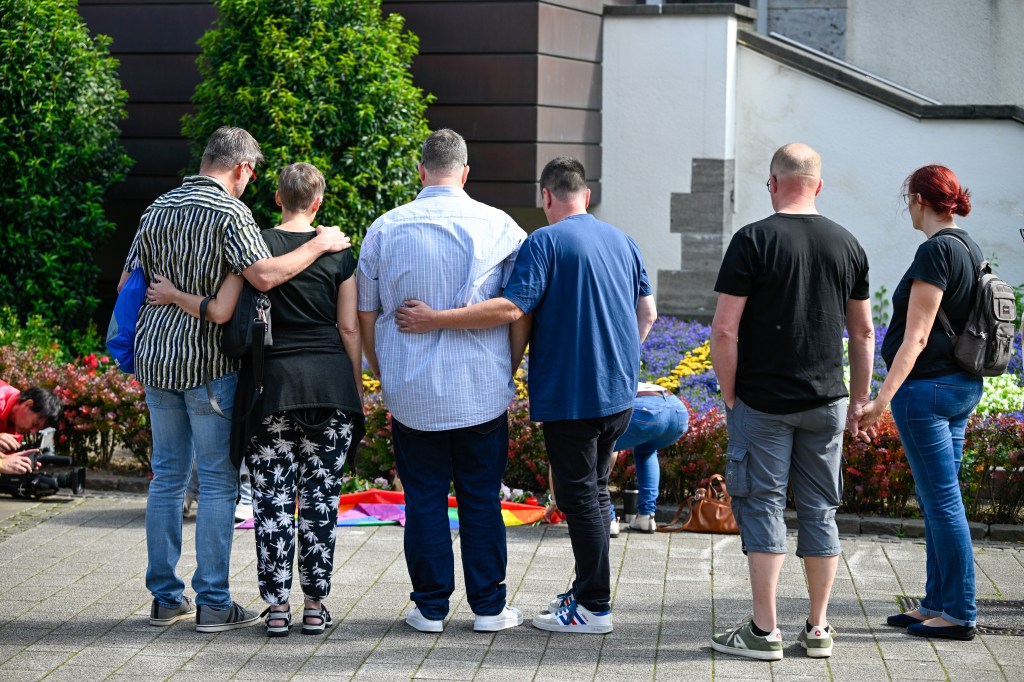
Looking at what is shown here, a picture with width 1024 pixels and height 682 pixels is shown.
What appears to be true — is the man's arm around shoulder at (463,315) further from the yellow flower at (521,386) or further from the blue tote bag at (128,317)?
the yellow flower at (521,386)

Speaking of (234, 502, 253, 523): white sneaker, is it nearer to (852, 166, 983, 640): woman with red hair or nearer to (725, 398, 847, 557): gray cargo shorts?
(725, 398, 847, 557): gray cargo shorts

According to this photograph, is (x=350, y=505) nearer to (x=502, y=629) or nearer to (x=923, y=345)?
(x=502, y=629)

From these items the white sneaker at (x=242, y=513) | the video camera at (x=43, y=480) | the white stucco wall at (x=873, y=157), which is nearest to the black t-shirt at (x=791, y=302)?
the white sneaker at (x=242, y=513)

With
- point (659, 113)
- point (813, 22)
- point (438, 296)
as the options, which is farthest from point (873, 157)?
point (438, 296)

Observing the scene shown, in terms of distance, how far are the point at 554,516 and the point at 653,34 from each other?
225 inches

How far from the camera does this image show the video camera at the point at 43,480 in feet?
24.3

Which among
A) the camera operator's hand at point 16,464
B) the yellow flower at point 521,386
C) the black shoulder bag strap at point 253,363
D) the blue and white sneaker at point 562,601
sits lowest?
the blue and white sneaker at point 562,601

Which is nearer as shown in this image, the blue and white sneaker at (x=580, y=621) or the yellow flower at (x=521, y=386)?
the blue and white sneaker at (x=580, y=621)

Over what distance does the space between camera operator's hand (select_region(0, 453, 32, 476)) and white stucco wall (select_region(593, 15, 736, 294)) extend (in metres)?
6.07

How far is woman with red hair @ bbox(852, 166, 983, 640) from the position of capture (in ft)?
16.3

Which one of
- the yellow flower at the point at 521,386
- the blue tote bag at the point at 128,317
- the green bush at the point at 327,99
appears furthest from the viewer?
the green bush at the point at 327,99

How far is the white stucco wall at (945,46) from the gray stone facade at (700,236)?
229cm

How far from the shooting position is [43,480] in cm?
740

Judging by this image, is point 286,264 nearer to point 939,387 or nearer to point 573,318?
point 573,318
